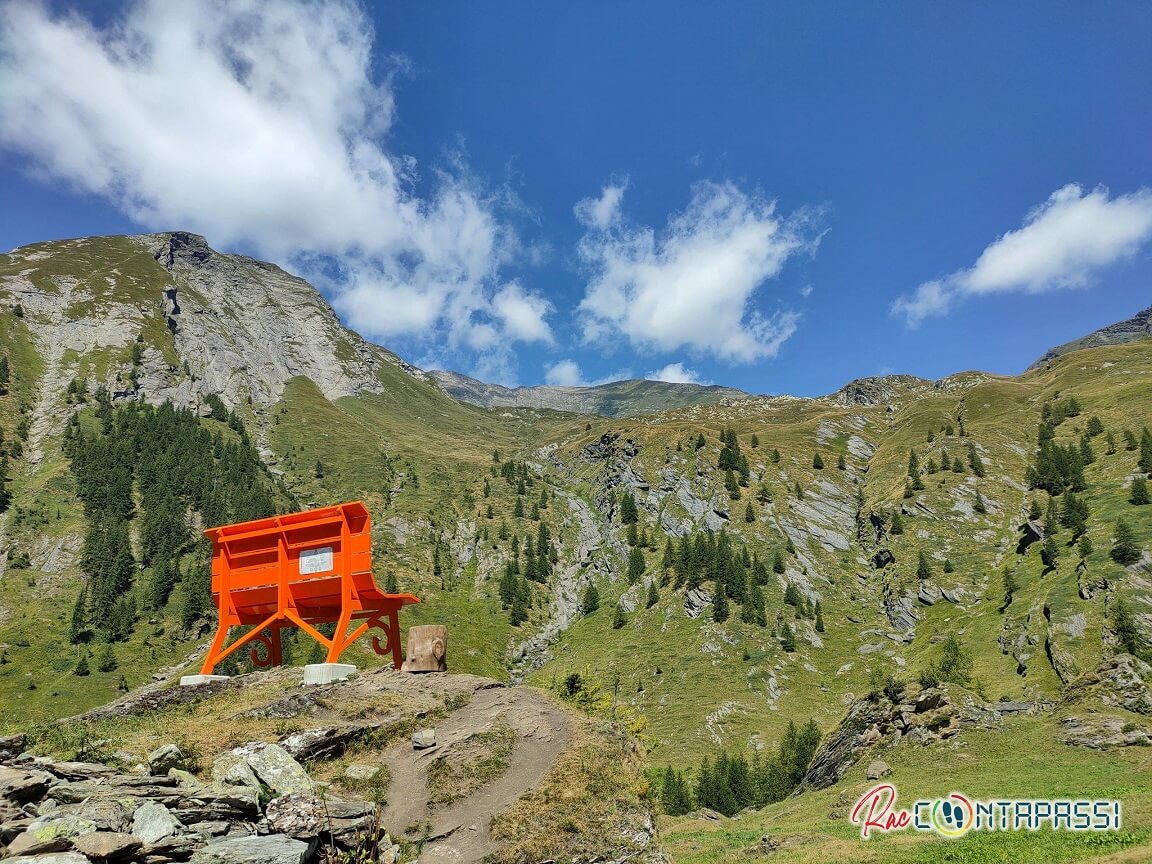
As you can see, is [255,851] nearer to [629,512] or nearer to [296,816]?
[296,816]

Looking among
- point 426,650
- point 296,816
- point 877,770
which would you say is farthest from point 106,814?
point 877,770

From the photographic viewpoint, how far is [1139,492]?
343 feet

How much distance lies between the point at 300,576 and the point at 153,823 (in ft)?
70.8

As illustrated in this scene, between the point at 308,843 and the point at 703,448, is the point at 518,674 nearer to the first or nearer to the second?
the point at 703,448

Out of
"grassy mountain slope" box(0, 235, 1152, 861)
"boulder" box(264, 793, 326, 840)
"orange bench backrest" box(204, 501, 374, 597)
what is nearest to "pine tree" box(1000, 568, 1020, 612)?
"grassy mountain slope" box(0, 235, 1152, 861)

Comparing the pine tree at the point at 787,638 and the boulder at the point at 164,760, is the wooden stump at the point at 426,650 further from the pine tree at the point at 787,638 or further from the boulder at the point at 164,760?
the pine tree at the point at 787,638

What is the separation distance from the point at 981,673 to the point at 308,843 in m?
107

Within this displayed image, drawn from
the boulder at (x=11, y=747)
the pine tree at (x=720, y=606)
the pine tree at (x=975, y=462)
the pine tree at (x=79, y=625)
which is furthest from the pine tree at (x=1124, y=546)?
the pine tree at (x=79, y=625)

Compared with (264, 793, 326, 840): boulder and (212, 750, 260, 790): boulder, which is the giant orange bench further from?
(264, 793, 326, 840): boulder

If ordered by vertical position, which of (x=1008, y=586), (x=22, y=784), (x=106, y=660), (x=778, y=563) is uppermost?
(x=22, y=784)

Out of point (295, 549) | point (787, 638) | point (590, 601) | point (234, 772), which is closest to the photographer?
point (234, 772)

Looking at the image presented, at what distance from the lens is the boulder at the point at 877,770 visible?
4228 centimetres

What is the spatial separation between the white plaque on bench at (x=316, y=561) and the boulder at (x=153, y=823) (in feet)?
65.6

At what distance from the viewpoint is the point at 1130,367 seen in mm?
190750
